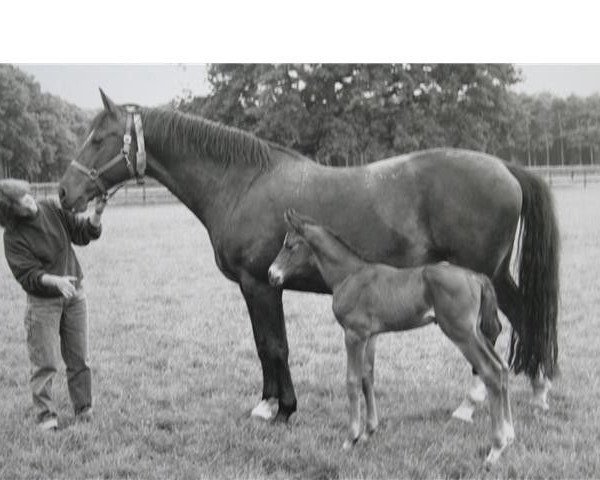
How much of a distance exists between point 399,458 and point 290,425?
767 millimetres

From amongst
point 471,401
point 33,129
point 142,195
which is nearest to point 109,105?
point 33,129

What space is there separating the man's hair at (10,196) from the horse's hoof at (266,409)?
201cm

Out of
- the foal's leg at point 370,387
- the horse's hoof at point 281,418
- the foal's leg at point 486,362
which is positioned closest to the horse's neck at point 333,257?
the foal's leg at point 370,387

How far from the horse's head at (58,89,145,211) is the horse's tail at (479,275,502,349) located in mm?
2293

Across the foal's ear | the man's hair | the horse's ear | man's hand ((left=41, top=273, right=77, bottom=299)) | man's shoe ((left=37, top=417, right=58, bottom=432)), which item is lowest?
man's shoe ((left=37, top=417, right=58, bottom=432))

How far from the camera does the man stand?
3506 mm

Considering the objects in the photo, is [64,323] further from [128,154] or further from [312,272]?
[312,272]

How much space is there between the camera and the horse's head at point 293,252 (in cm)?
318

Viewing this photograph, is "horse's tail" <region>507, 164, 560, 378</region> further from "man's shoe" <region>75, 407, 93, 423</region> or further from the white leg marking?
"man's shoe" <region>75, 407, 93, 423</region>

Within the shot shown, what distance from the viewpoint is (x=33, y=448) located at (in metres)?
3.37

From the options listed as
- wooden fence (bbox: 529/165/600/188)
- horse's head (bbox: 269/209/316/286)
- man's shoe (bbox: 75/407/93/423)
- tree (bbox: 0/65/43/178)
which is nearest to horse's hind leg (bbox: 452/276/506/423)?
horse's head (bbox: 269/209/316/286)

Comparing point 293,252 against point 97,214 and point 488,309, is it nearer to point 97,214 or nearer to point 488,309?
point 488,309

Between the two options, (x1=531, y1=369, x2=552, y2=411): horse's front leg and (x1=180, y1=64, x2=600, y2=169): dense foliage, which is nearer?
(x1=531, y1=369, x2=552, y2=411): horse's front leg
